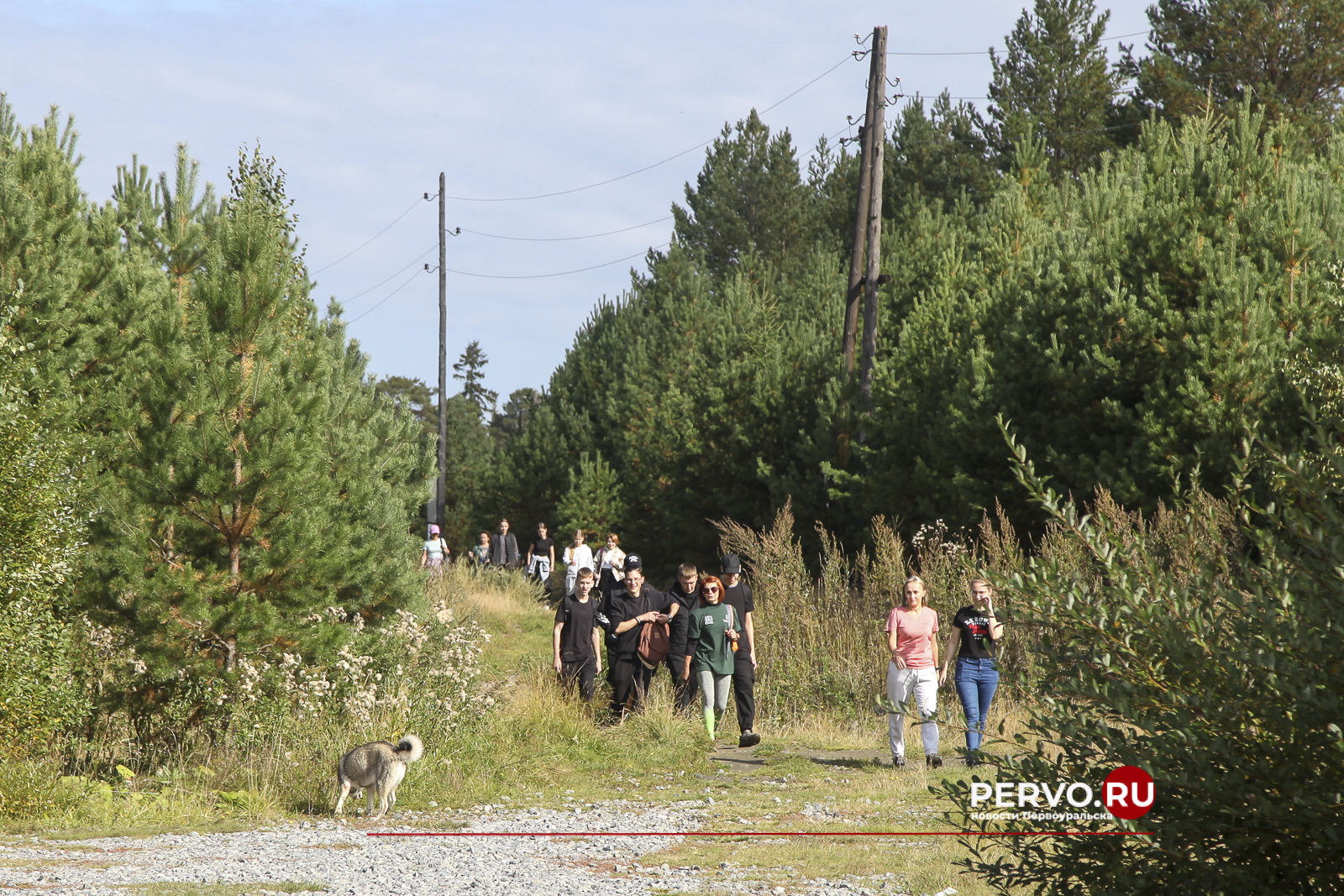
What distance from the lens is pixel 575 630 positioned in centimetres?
1096

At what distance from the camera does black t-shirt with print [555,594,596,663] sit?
10.9 meters

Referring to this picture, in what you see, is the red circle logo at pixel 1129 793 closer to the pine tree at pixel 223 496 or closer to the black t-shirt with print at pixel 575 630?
the pine tree at pixel 223 496

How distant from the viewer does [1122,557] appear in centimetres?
327

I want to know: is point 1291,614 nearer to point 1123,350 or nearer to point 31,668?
point 31,668

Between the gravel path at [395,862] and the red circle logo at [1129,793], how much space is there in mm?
2881

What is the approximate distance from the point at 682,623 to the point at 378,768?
3.96m

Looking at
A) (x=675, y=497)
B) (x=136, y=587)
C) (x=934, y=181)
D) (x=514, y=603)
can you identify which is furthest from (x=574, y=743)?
(x=934, y=181)

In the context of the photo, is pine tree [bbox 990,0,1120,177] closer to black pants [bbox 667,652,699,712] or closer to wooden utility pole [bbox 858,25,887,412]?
wooden utility pole [bbox 858,25,887,412]

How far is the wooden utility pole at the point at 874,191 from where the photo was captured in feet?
64.1

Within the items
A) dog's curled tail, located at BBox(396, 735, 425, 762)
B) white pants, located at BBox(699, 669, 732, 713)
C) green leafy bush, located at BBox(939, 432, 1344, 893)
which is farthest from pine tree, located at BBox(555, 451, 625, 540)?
green leafy bush, located at BBox(939, 432, 1344, 893)

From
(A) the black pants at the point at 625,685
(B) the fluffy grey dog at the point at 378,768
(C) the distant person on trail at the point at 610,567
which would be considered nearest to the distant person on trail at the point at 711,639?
(A) the black pants at the point at 625,685

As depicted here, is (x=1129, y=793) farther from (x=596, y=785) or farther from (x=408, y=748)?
(x=596, y=785)

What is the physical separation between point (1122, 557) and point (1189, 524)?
0.24 metres

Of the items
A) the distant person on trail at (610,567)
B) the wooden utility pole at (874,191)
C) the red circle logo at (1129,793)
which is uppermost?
the wooden utility pole at (874,191)
